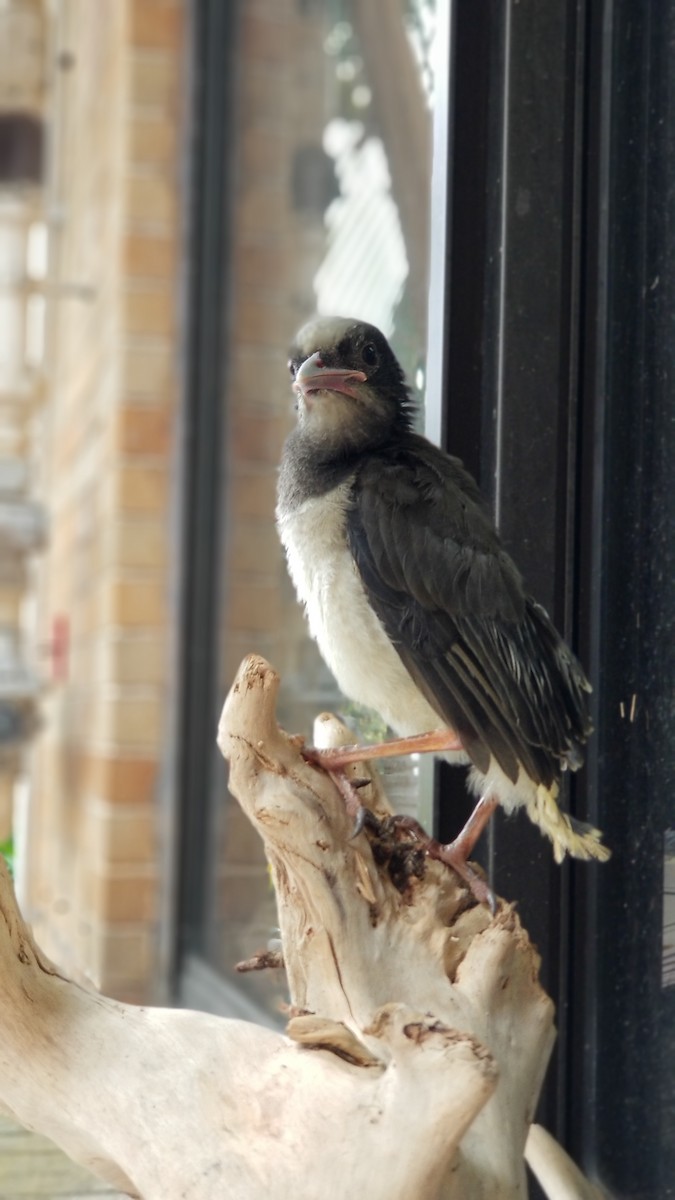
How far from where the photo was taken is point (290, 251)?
8.17 ft

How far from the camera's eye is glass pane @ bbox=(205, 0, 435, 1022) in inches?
74.8

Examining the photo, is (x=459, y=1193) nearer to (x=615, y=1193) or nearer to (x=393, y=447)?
(x=615, y=1193)

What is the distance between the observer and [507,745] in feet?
3.31

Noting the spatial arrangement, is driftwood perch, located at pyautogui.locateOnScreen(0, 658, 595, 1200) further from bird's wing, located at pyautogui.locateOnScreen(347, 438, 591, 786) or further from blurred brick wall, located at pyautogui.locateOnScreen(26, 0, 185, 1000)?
blurred brick wall, located at pyautogui.locateOnScreen(26, 0, 185, 1000)

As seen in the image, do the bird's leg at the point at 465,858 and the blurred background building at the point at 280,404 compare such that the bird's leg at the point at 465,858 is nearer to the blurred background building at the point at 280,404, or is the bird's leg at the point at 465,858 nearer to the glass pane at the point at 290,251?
the blurred background building at the point at 280,404

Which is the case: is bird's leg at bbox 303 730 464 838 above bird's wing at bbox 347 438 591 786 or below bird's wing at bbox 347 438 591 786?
below

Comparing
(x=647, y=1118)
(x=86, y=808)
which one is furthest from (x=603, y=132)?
(x=86, y=808)

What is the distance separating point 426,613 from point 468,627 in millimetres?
35

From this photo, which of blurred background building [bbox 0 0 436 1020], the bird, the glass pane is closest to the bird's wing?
the bird

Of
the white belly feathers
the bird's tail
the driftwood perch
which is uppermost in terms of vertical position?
the white belly feathers

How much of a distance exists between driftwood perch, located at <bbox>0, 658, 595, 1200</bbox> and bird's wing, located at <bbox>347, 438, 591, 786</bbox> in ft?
0.40

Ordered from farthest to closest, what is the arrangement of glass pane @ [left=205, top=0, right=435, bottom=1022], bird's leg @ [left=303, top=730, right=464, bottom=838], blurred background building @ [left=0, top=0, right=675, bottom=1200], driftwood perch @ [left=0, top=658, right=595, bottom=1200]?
glass pane @ [left=205, top=0, right=435, bottom=1022]
blurred background building @ [left=0, top=0, right=675, bottom=1200]
bird's leg @ [left=303, top=730, right=464, bottom=838]
driftwood perch @ [left=0, top=658, right=595, bottom=1200]

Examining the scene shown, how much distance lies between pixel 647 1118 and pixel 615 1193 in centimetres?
8

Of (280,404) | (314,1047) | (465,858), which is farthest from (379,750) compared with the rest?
(280,404)
